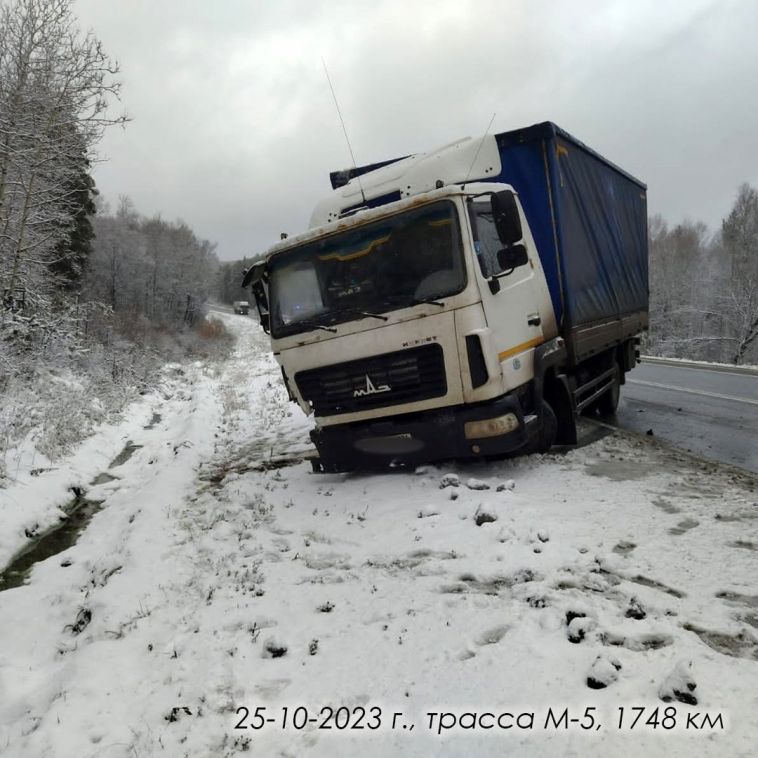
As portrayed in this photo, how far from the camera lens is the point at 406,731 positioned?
7.55 feet

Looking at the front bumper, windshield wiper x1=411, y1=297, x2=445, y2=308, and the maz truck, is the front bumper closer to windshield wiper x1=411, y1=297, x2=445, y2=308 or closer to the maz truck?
the maz truck

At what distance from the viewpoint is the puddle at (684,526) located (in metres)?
3.99

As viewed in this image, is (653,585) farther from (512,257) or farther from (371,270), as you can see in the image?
(371,270)

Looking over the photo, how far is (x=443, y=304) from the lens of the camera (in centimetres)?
498

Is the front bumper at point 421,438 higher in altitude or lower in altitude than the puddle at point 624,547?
higher

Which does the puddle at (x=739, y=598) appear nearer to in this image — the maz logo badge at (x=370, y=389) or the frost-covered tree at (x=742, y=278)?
the maz logo badge at (x=370, y=389)

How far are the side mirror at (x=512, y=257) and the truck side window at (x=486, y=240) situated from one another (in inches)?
3.6

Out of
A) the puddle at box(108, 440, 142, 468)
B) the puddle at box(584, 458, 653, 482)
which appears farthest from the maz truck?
the puddle at box(108, 440, 142, 468)

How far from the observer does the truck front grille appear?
5.18 meters

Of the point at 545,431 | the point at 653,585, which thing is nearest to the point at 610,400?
the point at 545,431

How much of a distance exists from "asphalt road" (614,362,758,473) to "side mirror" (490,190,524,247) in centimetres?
384

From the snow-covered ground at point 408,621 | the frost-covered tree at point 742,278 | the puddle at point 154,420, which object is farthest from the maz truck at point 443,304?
the frost-covered tree at point 742,278

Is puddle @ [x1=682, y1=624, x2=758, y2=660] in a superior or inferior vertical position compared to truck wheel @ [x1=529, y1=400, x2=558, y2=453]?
inferior

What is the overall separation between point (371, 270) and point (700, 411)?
24.0 feet
